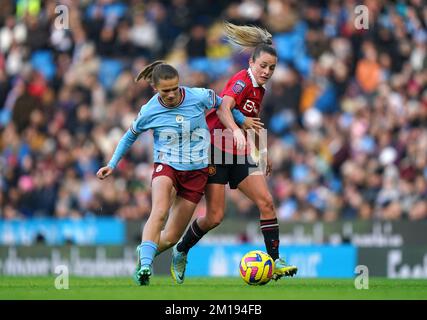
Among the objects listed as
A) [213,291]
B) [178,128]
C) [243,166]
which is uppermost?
[178,128]

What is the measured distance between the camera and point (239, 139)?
37.7 feet

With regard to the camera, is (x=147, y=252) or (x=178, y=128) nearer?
(x=147, y=252)

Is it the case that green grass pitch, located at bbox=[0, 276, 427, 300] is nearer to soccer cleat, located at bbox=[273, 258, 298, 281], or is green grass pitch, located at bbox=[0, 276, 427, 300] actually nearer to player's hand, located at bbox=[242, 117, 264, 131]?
soccer cleat, located at bbox=[273, 258, 298, 281]

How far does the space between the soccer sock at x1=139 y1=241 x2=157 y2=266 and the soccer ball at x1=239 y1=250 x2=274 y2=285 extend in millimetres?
1053

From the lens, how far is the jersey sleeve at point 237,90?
39.7ft

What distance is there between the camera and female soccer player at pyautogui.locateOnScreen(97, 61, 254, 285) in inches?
450

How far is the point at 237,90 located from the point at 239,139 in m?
0.81

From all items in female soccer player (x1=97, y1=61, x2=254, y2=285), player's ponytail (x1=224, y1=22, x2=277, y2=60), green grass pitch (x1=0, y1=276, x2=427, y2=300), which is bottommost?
green grass pitch (x1=0, y1=276, x2=427, y2=300)

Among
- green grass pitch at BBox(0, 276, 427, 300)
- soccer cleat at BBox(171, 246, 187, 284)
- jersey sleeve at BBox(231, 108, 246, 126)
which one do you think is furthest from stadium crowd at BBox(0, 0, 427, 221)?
jersey sleeve at BBox(231, 108, 246, 126)

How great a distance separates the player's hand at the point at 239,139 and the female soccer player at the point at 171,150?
0.45 metres

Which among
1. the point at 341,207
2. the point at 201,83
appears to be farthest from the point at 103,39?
the point at 341,207

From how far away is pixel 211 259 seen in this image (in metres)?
18.5

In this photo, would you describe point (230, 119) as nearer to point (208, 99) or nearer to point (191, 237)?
point (208, 99)

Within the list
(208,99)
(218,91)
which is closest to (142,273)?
(208,99)
